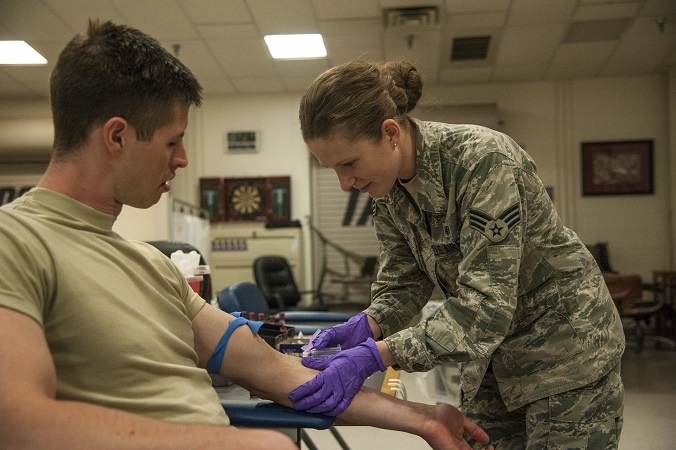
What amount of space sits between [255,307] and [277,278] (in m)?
3.31

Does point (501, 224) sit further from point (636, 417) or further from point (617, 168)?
point (617, 168)

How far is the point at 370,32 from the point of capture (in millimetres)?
5492

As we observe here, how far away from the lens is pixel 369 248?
733 cm

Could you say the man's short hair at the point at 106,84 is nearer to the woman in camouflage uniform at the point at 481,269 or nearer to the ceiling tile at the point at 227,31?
the woman in camouflage uniform at the point at 481,269

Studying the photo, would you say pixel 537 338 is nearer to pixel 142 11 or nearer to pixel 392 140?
pixel 392 140

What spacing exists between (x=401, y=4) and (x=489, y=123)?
7.97ft

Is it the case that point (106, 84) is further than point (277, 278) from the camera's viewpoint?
No

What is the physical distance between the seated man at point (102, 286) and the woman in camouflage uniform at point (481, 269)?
311 millimetres

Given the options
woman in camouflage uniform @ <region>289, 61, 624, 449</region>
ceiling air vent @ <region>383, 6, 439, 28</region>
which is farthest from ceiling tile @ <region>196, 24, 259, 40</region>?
woman in camouflage uniform @ <region>289, 61, 624, 449</region>

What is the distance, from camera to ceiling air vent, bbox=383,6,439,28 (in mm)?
4949

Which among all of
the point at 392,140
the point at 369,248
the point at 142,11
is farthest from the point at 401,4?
the point at 392,140

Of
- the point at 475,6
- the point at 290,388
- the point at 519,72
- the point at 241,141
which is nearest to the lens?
the point at 290,388

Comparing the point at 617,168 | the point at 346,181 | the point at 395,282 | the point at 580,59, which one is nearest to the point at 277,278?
the point at 580,59

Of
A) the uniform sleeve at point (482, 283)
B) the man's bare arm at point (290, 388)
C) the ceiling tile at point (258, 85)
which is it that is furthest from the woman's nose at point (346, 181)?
the ceiling tile at point (258, 85)
